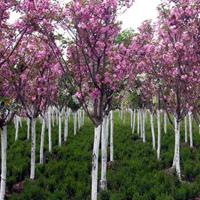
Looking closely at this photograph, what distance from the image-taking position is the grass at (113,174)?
32.8 feet

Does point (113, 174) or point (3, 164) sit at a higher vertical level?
point (3, 164)

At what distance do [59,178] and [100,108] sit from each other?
11.4 ft

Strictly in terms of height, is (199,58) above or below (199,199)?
above

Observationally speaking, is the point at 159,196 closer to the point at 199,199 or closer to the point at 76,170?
the point at 199,199

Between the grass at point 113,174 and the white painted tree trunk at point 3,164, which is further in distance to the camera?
the grass at point 113,174

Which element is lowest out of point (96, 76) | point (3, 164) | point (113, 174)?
point (113, 174)

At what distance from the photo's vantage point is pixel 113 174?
12320 mm

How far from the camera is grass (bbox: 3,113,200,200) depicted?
393 inches

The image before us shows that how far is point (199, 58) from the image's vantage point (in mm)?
10648

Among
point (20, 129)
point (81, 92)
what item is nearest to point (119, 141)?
point (20, 129)

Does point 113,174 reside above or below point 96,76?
below

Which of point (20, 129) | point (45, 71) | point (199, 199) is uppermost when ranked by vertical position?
point (45, 71)

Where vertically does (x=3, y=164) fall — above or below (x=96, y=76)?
below

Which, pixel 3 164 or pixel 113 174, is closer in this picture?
pixel 3 164
